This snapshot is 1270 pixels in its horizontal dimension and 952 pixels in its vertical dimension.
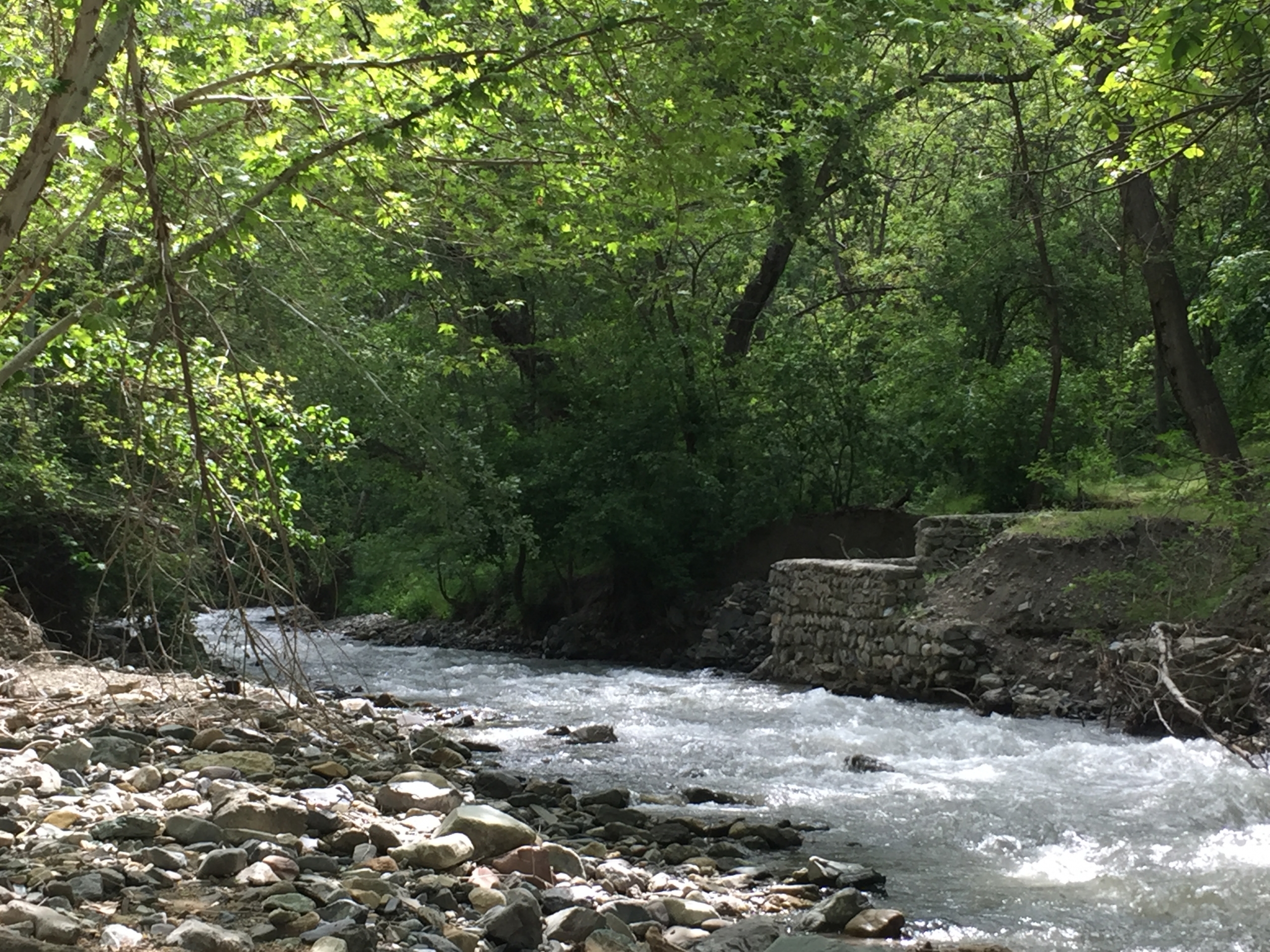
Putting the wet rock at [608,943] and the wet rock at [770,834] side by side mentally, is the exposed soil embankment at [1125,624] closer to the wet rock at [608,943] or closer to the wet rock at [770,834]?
the wet rock at [770,834]

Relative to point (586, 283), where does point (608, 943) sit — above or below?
below

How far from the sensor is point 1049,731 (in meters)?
10.2

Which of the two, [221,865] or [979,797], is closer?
[221,865]

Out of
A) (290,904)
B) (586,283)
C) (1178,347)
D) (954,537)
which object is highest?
(586,283)

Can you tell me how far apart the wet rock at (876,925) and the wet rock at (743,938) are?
13.0 inches

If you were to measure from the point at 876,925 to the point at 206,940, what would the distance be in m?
2.65

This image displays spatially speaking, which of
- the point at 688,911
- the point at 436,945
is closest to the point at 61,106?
the point at 436,945

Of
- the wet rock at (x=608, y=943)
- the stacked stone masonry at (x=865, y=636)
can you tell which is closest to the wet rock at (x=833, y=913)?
the wet rock at (x=608, y=943)

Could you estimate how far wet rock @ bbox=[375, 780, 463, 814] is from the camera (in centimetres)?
640

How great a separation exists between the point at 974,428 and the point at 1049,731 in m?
6.93

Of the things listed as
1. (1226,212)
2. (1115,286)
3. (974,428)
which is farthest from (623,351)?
(1226,212)

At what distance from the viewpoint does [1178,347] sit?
12688 mm

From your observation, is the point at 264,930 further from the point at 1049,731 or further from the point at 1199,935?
the point at 1049,731

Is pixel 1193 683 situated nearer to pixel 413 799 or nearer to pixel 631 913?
pixel 631 913
